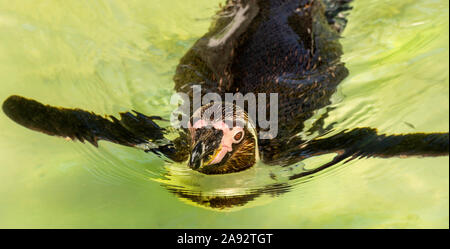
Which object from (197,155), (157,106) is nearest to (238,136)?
(197,155)

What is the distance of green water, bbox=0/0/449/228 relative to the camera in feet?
6.60

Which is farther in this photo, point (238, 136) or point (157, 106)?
point (157, 106)

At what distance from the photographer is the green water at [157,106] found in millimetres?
2012

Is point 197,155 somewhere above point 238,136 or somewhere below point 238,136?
below

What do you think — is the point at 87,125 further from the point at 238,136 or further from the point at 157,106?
the point at 238,136

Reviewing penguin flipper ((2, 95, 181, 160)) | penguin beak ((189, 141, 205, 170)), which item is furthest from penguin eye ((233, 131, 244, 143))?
penguin flipper ((2, 95, 181, 160))

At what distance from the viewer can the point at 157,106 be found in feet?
8.70

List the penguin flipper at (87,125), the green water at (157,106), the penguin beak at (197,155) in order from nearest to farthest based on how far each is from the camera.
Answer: the penguin beak at (197,155) → the green water at (157,106) → the penguin flipper at (87,125)

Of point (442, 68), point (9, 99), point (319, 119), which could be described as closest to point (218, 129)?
point (319, 119)

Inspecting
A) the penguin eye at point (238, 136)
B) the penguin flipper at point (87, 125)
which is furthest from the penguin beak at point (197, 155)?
the penguin flipper at point (87, 125)

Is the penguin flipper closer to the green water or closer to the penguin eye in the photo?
the green water

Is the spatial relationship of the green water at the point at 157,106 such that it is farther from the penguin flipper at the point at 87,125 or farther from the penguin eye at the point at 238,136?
the penguin eye at the point at 238,136

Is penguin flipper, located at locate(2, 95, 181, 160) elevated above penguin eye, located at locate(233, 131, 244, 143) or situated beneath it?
elevated above
